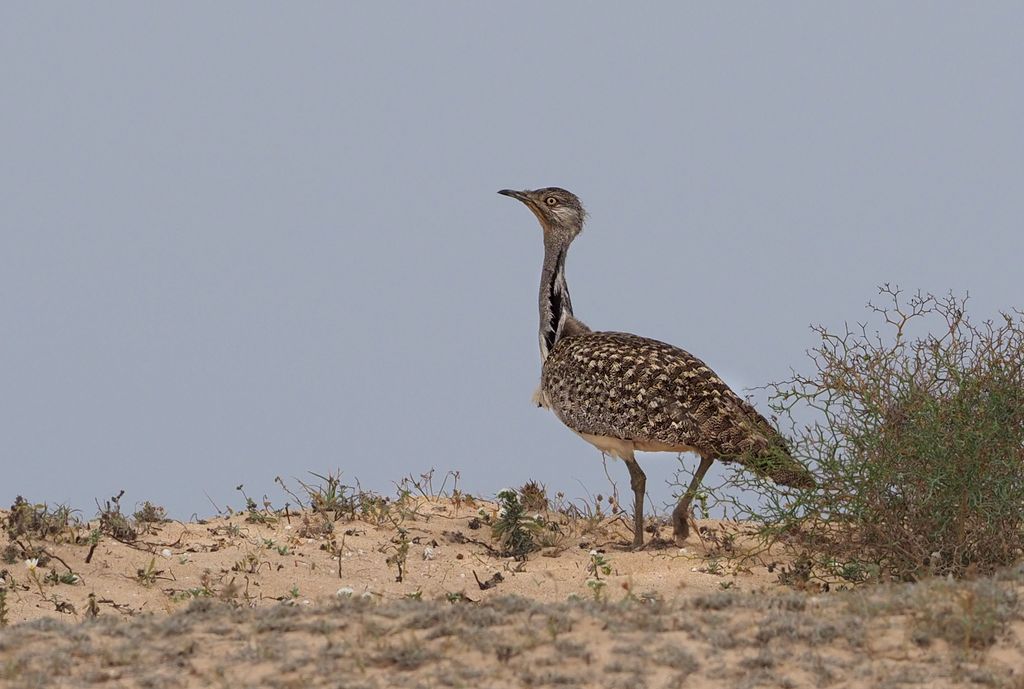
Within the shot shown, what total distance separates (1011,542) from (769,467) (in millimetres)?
1521

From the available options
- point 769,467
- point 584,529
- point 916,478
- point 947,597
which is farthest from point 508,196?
point 947,597

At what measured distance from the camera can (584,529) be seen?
33.2 ft

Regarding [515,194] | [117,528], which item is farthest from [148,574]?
[515,194]

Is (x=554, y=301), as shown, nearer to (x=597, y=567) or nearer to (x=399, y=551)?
(x=597, y=567)

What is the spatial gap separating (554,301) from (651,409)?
228 cm

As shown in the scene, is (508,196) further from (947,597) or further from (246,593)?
(947,597)

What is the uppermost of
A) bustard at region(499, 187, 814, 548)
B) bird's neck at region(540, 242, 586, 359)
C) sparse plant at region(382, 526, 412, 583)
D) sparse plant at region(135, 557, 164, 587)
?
bird's neck at region(540, 242, 586, 359)

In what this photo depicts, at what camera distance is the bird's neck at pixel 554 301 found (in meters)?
10.9

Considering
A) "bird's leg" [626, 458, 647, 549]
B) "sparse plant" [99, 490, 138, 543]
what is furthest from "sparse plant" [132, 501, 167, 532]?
"bird's leg" [626, 458, 647, 549]

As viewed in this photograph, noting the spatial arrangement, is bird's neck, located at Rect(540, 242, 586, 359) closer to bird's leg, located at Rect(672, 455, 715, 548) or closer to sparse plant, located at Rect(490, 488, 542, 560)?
sparse plant, located at Rect(490, 488, 542, 560)

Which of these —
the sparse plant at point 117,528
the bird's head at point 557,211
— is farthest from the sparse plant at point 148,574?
the bird's head at point 557,211

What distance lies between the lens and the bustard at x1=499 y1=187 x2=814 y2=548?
8.80 metres

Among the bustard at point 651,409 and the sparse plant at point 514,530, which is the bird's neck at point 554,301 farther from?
the sparse plant at point 514,530

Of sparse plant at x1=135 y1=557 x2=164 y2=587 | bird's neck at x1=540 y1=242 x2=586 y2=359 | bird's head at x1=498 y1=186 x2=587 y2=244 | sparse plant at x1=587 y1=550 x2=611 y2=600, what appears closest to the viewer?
sparse plant at x1=135 y1=557 x2=164 y2=587
